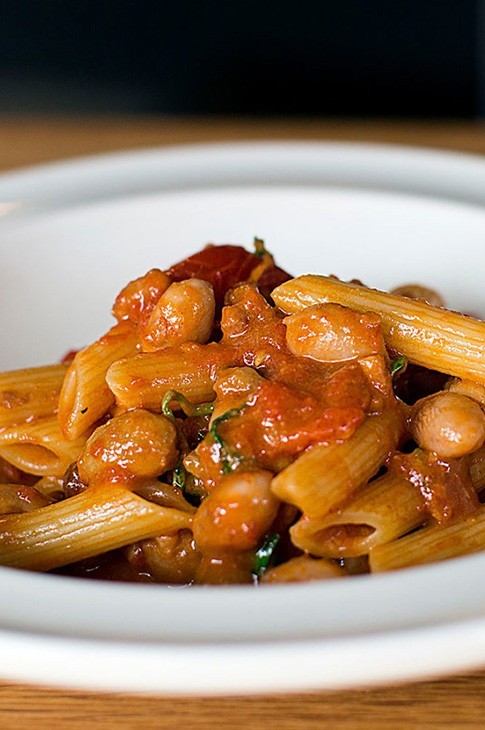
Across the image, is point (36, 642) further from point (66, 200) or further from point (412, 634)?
point (66, 200)

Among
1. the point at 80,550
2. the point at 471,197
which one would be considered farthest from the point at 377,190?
the point at 80,550

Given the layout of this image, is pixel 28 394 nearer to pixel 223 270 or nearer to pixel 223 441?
pixel 223 270

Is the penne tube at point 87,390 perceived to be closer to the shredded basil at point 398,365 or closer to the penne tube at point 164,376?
the penne tube at point 164,376

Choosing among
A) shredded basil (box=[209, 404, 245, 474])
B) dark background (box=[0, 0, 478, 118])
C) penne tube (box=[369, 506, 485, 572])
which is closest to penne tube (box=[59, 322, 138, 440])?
shredded basil (box=[209, 404, 245, 474])

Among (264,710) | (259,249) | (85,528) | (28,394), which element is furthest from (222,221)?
(264,710)

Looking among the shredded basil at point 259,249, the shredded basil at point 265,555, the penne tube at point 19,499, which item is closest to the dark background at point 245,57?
the shredded basil at point 259,249
